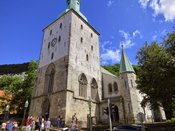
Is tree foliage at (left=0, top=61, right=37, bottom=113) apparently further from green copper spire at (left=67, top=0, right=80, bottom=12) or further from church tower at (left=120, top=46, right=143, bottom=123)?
church tower at (left=120, top=46, right=143, bottom=123)

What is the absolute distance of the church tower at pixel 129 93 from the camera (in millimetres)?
23423

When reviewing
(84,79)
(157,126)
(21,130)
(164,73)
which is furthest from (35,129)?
(164,73)

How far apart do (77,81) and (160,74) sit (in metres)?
13.7

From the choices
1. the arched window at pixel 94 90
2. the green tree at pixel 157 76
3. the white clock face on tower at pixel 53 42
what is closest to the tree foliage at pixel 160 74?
the green tree at pixel 157 76

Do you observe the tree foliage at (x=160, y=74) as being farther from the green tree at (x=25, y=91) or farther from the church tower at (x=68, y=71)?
the green tree at (x=25, y=91)

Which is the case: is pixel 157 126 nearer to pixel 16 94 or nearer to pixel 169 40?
pixel 169 40

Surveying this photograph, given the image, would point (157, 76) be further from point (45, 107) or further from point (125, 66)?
point (45, 107)

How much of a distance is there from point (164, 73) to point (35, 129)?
17.1 meters

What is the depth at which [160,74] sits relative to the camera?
15.7 m

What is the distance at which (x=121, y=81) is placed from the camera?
89.0ft

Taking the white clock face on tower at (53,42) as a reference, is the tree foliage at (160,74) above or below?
below

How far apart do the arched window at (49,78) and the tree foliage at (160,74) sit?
15843 mm

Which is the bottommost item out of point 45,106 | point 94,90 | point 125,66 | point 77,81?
point 45,106

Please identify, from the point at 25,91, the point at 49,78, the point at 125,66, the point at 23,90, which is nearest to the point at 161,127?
the point at 125,66
